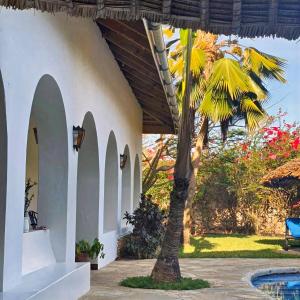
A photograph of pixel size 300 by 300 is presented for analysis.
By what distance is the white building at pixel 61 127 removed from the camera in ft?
16.0

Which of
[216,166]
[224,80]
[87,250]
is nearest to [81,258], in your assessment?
[87,250]

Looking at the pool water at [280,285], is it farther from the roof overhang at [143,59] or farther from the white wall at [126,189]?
the white wall at [126,189]

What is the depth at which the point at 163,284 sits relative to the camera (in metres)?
7.83

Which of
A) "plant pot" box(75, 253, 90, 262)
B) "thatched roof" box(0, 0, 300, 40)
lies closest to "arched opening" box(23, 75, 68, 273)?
"plant pot" box(75, 253, 90, 262)

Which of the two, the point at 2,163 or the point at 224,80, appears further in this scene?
the point at 224,80

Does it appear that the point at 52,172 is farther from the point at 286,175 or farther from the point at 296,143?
the point at 296,143

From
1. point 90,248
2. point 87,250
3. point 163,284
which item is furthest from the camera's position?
point 90,248

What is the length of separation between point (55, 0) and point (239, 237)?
16.9 metres

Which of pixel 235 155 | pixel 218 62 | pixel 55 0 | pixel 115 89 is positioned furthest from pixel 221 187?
pixel 55 0

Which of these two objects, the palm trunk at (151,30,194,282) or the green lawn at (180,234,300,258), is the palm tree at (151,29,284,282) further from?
the palm trunk at (151,30,194,282)

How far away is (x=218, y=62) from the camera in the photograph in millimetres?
14883

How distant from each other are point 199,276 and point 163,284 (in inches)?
60.9

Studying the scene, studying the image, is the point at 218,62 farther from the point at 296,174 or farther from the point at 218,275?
the point at 218,275

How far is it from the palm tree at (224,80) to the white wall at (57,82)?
11.1 feet
